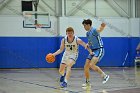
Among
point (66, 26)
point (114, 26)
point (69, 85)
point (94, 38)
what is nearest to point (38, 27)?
point (66, 26)

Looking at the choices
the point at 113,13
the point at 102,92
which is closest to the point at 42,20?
the point at 113,13

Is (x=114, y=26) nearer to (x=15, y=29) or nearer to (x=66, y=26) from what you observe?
(x=66, y=26)

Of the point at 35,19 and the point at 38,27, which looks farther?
the point at 38,27

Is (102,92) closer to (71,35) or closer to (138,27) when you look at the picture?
(71,35)

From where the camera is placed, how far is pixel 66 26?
2597 centimetres

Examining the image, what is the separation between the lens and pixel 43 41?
1013 inches

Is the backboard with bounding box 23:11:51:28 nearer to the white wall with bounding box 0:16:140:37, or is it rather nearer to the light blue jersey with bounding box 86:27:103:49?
the white wall with bounding box 0:16:140:37

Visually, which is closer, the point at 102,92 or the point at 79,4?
the point at 102,92

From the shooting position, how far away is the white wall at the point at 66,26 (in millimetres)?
→ 25186

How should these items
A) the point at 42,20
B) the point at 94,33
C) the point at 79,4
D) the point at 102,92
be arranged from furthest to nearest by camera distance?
the point at 79,4 → the point at 42,20 → the point at 94,33 → the point at 102,92

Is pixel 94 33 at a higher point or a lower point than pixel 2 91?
higher

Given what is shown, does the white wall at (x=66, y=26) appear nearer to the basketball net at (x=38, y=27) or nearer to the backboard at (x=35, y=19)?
the basketball net at (x=38, y=27)

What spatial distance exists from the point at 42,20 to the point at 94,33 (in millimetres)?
13329

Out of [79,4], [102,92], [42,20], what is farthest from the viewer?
[79,4]
